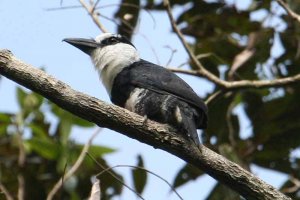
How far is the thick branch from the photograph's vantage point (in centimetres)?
327

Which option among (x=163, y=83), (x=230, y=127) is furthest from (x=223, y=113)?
(x=163, y=83)

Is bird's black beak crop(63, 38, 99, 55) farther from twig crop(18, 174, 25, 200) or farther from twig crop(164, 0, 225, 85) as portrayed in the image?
twig crop(18, 174, 25, 200)

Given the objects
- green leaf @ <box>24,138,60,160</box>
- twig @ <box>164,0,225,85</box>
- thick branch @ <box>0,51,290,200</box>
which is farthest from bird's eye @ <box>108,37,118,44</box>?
thick branch @ <box>0,51,290,200</box>

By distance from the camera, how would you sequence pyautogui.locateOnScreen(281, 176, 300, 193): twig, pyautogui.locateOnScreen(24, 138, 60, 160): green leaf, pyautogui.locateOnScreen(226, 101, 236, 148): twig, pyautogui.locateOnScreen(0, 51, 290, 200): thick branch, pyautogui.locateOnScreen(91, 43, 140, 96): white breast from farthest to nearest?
pyautogui.locateOnScreen(281, 176, 300, 193): twig < pyautogui.locateOnScreen(226, 101, 236, 148): twig < pyautogui.locateOnScreen(24, 138, 60, 160): green leaf < pyautogui.locateOnScreen(91, 43, 140, 96): white breast < pyautogui.locateOnScreen(0, 51, 290, 200): thick branch

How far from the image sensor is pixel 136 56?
14.8 feet

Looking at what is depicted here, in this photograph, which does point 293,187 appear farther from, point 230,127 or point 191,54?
point 191,54

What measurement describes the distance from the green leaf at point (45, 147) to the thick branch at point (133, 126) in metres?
1.46

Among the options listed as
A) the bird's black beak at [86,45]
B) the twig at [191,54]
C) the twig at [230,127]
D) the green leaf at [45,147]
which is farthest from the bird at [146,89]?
the twig at [230,127]

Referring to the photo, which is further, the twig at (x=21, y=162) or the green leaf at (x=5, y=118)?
the green leaf at (x=5, y=118)

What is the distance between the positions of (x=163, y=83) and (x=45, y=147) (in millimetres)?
1139

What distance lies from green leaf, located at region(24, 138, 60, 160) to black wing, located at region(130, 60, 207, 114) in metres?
0.90

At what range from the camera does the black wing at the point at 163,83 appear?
394 centimetres

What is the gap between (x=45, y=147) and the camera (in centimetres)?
487

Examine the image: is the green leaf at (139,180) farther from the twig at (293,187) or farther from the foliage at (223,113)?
the twig at (293,187)
